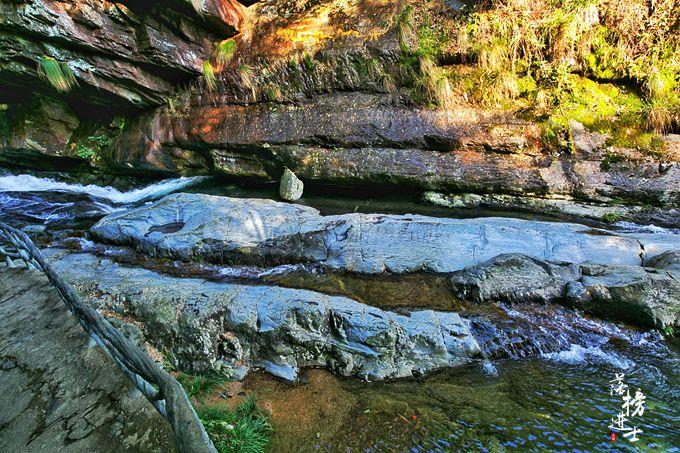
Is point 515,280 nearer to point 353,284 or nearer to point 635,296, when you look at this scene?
point 635,296

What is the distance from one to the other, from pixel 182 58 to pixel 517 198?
940 centimetres

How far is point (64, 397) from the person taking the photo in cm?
239

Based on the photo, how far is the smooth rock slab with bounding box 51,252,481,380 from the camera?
3.96 metres

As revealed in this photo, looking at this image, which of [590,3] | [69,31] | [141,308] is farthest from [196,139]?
[590,3]

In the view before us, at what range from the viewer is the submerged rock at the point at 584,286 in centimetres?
446

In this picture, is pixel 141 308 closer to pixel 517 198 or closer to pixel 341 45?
pixel 517 198

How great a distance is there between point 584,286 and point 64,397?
5771 millimetres

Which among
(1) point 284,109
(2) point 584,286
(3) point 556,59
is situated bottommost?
(2) point 584,286

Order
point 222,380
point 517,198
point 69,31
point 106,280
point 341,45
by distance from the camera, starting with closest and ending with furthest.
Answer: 1. point 222,380
2. point 106,280
3. point 517,198
4. point 69,31
5. point 341,45

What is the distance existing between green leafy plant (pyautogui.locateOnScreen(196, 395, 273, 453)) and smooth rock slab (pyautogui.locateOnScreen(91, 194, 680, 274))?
3.05 metres

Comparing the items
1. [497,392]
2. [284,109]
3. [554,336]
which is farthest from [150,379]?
[284,109]

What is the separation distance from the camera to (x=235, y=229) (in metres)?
6.60

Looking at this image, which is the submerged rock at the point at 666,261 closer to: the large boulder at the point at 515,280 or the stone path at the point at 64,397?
the large boulder at the point at 515,280

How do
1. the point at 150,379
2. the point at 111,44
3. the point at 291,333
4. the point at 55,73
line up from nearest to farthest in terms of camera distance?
the point at 150,379 → the point at 291,333 → the point at 55,73 → the point at 111,44
